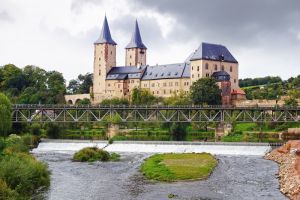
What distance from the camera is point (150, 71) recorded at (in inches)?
5620

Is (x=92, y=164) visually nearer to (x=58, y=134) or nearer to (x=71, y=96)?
(x=58, y=134)

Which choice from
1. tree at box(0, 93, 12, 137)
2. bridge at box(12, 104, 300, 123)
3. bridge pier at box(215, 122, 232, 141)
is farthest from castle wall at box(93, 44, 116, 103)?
tree at box(0, 93, 12, 137)

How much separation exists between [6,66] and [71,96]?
19.4 metres

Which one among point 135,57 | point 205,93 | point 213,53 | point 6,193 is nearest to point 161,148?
point 205,93

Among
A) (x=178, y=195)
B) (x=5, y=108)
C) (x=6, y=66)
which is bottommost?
(x=178, y=195)

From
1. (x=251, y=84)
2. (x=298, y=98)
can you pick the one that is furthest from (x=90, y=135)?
(x=251, y=84)

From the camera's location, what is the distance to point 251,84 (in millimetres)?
163000

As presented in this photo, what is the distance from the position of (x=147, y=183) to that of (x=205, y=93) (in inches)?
2652

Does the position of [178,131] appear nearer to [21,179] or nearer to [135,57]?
[21,179]

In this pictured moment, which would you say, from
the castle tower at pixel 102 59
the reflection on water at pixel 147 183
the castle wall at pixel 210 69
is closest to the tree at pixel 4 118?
the reflection on water at pixel 147 183

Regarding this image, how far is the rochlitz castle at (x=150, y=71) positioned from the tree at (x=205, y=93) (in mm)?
9964

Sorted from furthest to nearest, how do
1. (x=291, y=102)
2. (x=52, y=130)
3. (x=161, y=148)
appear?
1. (x=291, y=102)
2. (x=52, y=130)
3. (x=161, y=148)

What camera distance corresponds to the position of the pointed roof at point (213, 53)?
12728cm

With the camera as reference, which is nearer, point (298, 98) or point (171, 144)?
point (171, 144)
